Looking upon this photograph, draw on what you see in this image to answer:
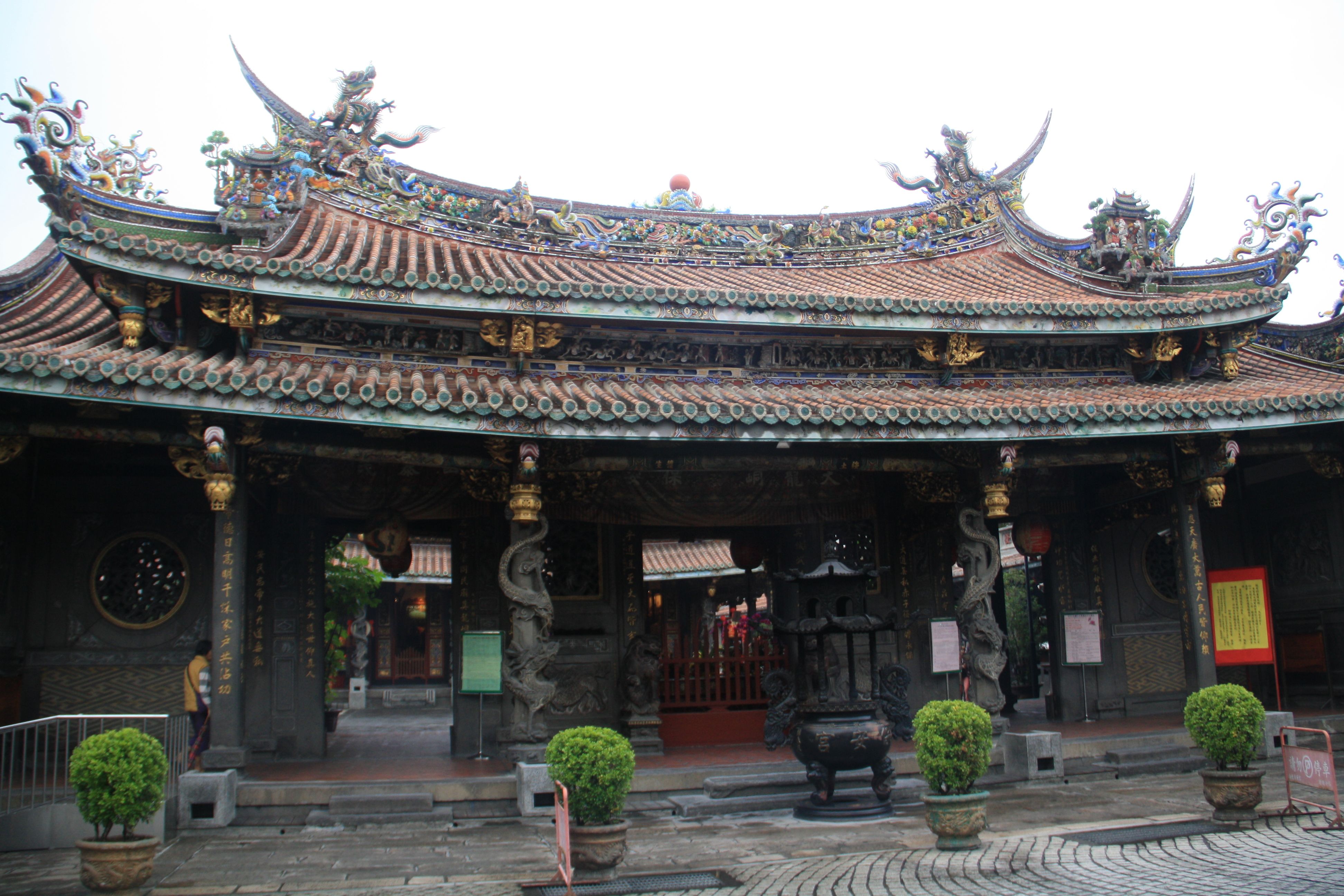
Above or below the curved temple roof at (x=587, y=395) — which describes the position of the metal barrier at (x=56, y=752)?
below

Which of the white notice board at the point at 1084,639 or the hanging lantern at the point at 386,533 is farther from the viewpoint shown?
the white notice board at the point at 1084,639

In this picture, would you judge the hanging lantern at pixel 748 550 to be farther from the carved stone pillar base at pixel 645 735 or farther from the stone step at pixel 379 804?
the stone step at pixel 379 804

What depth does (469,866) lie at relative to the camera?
793 cm

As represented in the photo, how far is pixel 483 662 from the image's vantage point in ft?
36.8

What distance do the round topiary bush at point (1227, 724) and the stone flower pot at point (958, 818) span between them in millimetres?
2177

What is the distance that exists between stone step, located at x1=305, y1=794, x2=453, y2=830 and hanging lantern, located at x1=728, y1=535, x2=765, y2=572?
5860mm

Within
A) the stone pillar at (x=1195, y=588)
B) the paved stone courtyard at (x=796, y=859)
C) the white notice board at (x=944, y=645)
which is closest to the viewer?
the paved stone courtyard at (x=796, y=859)

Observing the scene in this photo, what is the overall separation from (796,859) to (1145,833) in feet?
10.1

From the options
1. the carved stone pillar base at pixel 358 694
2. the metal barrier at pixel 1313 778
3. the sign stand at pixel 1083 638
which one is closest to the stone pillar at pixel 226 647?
the metal barrier at pixel 1313 778

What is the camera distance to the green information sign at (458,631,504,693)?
36.5 ft

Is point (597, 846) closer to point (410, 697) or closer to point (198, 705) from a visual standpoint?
point (198, 705)

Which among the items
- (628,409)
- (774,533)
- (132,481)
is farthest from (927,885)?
(132,481)

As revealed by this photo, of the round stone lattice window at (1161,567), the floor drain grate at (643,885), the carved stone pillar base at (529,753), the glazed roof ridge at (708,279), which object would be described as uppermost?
the glazed roof ridge at (708,279)

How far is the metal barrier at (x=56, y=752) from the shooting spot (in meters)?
8.32
